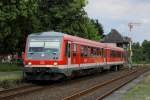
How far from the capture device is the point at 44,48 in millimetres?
28672

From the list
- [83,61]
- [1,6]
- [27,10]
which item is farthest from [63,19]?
[83,61]

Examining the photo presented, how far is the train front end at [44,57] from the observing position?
1096 inches

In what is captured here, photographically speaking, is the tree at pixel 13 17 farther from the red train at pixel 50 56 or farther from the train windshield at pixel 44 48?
the train windshield at pixel 44 48

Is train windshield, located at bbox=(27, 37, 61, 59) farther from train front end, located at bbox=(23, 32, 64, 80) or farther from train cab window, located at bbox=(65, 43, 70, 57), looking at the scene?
train cab window, located at bbox=(65, 43, 70, 57)

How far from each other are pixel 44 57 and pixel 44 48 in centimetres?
66

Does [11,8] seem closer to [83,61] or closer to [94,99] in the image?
[83,61]

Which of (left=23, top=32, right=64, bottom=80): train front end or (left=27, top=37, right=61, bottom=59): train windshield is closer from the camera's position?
(left=23, top=32, right=64, bottom=80): train front end

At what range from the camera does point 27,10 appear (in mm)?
41906

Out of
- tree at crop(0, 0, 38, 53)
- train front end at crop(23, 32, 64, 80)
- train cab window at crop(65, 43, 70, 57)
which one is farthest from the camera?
tree at crop(0, 0, 38, 53)

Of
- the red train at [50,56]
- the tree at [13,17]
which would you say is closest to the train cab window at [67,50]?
the red train at [50,56]

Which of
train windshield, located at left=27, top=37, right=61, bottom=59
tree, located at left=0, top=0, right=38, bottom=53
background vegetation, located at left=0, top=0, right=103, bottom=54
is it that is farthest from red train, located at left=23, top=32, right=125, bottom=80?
background vegetation, located at left=0, top=0, right=103, bottom=54

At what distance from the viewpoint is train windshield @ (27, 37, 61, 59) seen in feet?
92.9

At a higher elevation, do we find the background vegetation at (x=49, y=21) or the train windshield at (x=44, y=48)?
the background vegetation at (x=49, y=21)

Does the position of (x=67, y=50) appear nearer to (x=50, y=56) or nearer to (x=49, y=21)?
(x=50, y=56)
